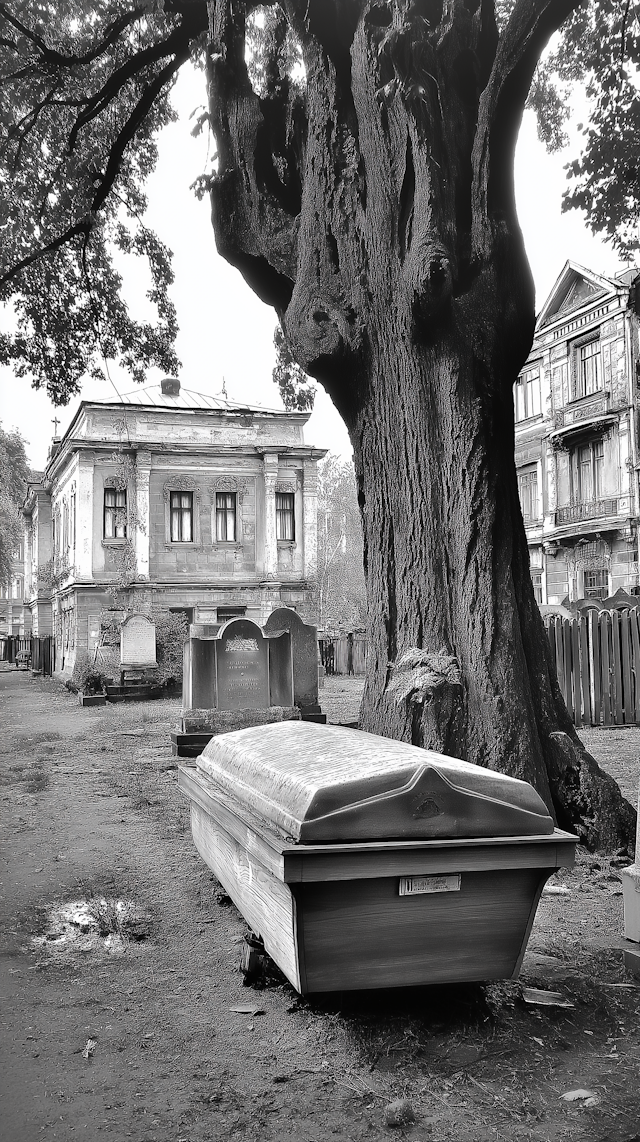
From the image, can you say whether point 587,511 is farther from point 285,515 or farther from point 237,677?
point 237,677

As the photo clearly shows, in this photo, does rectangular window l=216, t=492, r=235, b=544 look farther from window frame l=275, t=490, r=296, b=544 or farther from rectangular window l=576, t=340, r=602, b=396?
rectangular window l=576, t=340, r=602, b=396

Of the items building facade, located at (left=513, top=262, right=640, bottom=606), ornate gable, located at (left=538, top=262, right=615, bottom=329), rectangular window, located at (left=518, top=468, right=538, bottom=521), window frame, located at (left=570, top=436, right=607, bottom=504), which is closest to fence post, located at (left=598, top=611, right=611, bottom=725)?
building facade, located at (left=513, top=262, right=640, bottom=606)

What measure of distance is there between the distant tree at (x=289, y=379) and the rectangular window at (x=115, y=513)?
17.9m

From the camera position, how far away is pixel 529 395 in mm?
35688

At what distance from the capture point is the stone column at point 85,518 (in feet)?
96.7

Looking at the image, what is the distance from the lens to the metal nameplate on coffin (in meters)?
3.26

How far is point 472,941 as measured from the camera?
11.1 feet

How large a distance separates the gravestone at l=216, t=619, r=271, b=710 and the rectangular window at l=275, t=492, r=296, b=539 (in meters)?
17.4

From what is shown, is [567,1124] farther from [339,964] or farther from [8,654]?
[8,654]

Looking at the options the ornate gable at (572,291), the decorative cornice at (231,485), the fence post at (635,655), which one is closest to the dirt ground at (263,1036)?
the fence post at (635,655)

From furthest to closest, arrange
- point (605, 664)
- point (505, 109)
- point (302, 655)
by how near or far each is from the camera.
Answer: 1. point (302, 655)
2. point (605, 664)
3. point (505, 109)

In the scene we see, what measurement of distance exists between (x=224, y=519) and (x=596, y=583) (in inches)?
535

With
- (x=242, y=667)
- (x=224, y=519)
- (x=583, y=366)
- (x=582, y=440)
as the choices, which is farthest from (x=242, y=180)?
(x=583, y=366)

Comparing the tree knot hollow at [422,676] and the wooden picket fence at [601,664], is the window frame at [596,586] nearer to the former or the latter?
the wooden picket fence at [601,664]
